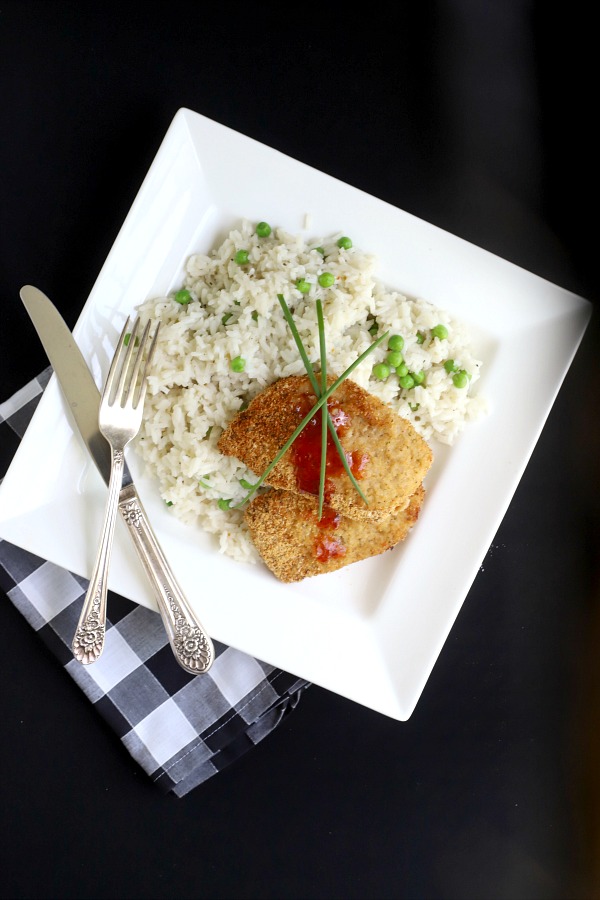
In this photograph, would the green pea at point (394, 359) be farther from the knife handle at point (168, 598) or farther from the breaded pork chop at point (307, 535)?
the knife handle at point (168, 598)

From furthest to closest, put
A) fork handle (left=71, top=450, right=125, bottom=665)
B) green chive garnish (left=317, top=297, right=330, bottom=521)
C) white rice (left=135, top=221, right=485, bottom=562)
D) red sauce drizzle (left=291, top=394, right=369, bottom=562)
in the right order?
white rice (left=135, top=221, right=485, bottom=562) < fork handle (left=71, top=450, right=125, bottom=665) < red sauce drizzle (left=291, top=394, right=369, bottom=562) < green chive garnish (left=317, top=297, right=330, bottom=521)

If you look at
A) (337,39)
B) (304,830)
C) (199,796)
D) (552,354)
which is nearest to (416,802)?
(304,830)

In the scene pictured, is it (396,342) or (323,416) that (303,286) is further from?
(323,416)

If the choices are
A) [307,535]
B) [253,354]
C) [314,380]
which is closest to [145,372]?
[253,354]

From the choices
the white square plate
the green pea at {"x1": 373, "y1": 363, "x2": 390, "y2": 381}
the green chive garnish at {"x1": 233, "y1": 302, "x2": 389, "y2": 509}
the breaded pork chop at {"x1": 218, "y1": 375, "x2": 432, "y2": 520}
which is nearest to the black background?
the white square plate

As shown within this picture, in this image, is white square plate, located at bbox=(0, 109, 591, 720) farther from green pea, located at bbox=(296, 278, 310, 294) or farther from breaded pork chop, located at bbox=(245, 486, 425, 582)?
green pea, located at bbox=(296, 278, 310, 294)

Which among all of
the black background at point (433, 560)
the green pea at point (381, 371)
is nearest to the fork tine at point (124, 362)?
the black background at point (433, 560)

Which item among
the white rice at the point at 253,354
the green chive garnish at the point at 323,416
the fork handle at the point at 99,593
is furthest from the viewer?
the white rice at the point at 253,354
